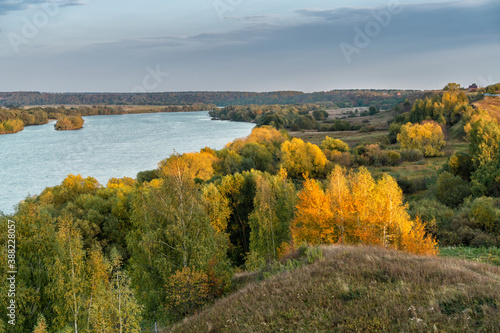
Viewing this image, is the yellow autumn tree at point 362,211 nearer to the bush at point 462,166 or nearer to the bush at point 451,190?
the bush at point 451,190

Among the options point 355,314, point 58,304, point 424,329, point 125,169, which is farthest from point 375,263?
point 125,169

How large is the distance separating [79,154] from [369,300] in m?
90.3

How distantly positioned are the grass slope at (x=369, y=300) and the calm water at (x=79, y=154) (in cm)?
4654

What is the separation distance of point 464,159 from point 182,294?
45.8 m

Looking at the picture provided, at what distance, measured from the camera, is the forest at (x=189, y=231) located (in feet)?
49.7

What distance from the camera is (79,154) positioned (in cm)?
8700

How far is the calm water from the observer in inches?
2452

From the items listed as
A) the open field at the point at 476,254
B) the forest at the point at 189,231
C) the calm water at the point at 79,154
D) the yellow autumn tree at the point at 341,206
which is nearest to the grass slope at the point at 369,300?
the forest at the point at 189,231

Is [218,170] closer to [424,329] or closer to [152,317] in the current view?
[152,317]

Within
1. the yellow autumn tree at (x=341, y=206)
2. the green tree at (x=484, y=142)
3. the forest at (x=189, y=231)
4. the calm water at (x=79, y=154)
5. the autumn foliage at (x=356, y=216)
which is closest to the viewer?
the forest at (x=189, y=231)

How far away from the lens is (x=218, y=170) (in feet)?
195

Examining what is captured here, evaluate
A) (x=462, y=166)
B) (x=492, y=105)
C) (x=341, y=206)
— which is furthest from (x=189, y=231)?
(x=492, y=105)

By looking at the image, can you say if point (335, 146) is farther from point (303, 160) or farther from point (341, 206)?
point (341, 206)

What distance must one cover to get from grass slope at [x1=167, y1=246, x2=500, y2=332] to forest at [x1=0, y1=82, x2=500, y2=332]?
5.34 m
